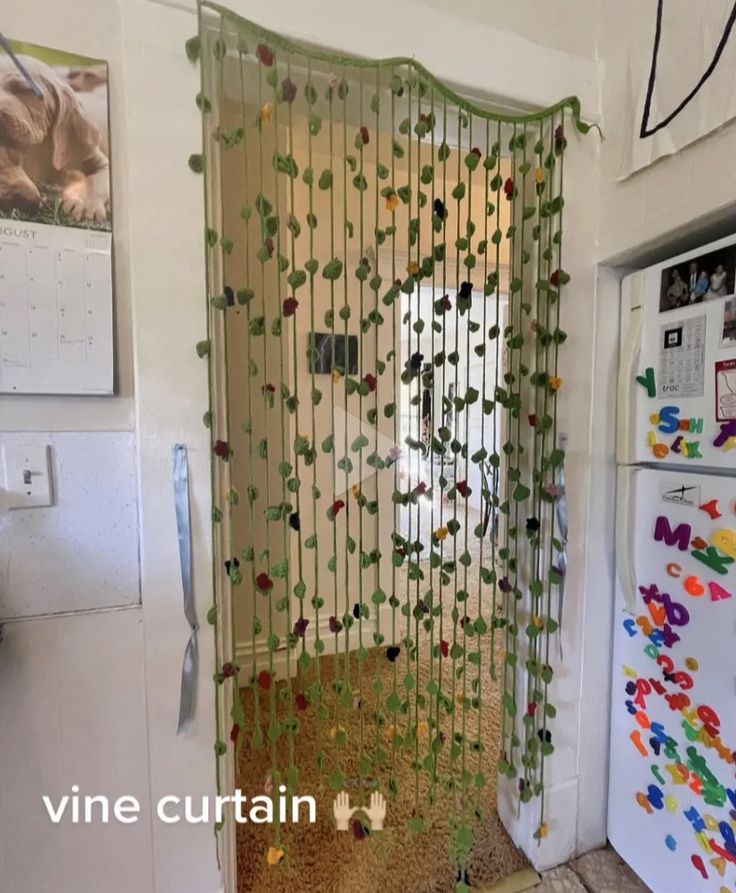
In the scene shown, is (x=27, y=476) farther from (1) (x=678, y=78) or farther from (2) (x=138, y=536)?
(1) (x=678, y=78)

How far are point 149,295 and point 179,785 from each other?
1056 millimetres

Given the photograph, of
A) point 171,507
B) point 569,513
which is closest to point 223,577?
point 171,507

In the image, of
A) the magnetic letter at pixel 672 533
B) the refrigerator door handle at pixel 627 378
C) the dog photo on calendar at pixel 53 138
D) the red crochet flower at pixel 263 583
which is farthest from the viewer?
the refrigerator door handle at pixel 627 378

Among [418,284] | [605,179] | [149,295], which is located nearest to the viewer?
[149,295]

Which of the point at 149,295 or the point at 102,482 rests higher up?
the point at 149,295

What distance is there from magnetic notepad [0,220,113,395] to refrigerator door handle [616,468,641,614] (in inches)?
49.4

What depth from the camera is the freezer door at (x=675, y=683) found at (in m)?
0.98

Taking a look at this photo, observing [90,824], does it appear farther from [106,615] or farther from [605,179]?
[605,179]

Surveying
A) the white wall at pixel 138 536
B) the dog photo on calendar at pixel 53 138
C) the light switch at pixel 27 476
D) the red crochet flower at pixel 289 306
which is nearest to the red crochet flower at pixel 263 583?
the white wall at pixel 138 536

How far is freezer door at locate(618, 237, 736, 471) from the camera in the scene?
0.95 metres

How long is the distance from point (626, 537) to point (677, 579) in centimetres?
15

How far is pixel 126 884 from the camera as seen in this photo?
996 mm

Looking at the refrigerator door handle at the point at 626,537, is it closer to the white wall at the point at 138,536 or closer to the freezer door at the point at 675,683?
the freezer door at the point at 675,683

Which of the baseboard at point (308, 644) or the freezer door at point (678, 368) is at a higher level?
the freezer door at point (678, 368)
